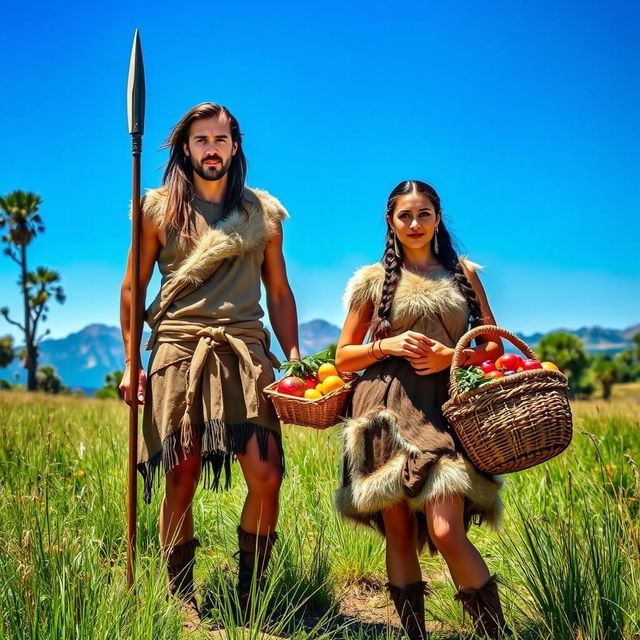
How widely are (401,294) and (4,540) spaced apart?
1.90 metres

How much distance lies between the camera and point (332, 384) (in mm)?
3445

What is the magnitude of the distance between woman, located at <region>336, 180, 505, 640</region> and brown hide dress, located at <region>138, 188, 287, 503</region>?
0.48 metres

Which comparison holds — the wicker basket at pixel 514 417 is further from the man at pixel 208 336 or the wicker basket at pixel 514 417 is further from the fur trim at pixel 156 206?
the fur trim at pixel 156 206

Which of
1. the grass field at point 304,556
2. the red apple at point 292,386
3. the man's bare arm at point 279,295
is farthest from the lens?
the man's bare arm at point 279,295

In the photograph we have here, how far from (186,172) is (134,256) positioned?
615 millimetres

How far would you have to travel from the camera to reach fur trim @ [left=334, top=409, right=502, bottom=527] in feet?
10.3

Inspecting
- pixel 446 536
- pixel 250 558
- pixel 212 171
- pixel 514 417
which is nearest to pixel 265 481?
pixel 250 558

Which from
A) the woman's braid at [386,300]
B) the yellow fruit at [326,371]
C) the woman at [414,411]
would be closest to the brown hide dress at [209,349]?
the yellow fruit at [326,371]

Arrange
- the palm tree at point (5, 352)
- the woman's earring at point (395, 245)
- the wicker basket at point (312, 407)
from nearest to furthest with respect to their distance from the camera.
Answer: the wicker basket at point (312, 407) → the woman's earring at point (395, 245) → the palm tree at point (5, 352)

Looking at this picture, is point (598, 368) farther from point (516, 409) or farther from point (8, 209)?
A: point (516, 409)

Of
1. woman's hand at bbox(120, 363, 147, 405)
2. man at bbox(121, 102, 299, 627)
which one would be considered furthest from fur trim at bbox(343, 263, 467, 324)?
woman's hand at bbox(120, 363, 147, 405)

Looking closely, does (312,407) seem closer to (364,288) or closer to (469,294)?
(364,288)

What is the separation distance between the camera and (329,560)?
4434 millimetres

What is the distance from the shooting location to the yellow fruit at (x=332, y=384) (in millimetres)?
3439
